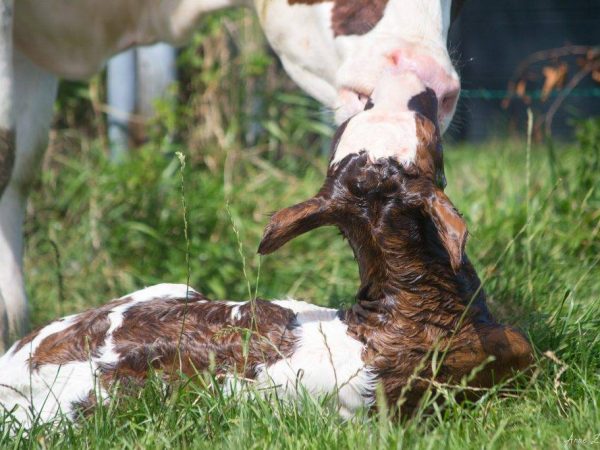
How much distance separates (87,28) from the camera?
149 inches

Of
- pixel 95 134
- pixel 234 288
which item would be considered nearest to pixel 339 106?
pixel 234 288

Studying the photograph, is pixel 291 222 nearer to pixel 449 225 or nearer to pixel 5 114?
pixel 449 225

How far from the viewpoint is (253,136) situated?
20.2 feet

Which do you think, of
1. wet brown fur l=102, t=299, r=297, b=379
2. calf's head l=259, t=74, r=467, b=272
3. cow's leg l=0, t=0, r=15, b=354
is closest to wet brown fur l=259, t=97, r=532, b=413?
calf's head l=259, t=74, r=467, b=272

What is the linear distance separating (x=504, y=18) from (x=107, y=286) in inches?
272

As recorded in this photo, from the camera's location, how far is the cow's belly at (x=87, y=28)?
3.68 m

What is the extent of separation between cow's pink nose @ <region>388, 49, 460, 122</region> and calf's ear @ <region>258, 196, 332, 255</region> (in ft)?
1.41

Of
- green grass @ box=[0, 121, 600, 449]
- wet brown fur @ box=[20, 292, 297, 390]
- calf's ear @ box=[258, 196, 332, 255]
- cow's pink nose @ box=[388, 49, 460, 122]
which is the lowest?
green grass @ box=[0, 121, 600, 449]

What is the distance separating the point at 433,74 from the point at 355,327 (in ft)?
1.97

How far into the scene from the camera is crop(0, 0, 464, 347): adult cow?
258cm

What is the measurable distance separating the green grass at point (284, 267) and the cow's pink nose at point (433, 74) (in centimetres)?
39

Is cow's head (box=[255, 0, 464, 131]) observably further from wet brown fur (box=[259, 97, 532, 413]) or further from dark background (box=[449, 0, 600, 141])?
dark background (box=[449, 0, 600, 141])

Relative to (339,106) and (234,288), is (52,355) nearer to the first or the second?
(339,106)

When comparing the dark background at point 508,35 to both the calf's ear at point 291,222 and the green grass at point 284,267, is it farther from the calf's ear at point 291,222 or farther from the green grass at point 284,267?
the calf's ear at point 291,222
